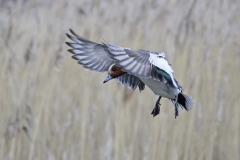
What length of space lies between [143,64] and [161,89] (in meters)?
0.04

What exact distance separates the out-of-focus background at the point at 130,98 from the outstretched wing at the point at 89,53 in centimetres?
60

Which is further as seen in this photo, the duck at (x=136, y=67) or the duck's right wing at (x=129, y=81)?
the duck's right wing at (x=129, y=81)

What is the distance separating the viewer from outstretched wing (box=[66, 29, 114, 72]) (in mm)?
628

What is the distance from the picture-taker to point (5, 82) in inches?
70.2

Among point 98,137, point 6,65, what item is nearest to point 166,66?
point 6,65

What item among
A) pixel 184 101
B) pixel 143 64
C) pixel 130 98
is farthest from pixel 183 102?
pixel 130 98

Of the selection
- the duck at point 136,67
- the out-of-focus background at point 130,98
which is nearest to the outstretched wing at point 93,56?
the duck at point 136,67

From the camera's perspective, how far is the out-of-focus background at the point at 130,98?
155cm

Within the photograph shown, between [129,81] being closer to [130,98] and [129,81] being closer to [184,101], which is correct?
[184,101]

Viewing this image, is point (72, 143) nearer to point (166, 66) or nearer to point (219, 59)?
point (219, 59)

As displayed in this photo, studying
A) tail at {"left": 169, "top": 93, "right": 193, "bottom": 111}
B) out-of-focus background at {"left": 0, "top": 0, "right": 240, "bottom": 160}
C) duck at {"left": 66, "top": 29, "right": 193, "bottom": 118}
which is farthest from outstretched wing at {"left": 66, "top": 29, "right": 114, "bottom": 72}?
out-of-focus background at {"left": 0, "top": 0, "right": 240, "bottom": 160}

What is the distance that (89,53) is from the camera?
68cm

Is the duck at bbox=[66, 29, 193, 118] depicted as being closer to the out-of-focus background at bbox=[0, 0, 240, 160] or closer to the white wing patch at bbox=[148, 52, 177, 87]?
the white wing patch at bbox=[148, 52, 177, 87]

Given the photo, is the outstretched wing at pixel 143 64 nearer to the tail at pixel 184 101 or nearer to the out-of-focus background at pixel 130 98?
the tail at pixel 184 101
